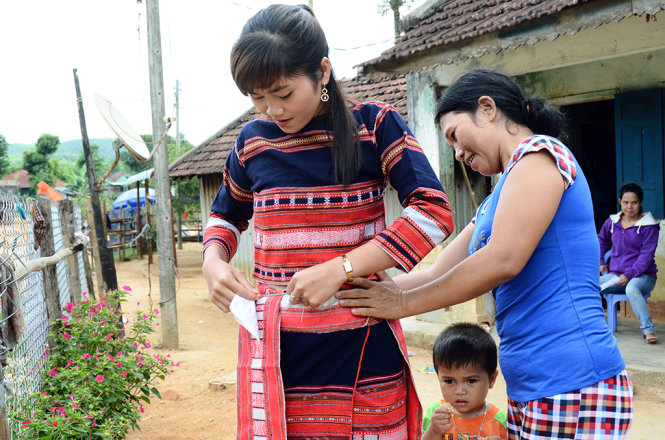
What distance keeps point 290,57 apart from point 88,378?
300 centimetres

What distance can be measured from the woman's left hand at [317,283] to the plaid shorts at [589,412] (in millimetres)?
574

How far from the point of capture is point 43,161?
115 ft

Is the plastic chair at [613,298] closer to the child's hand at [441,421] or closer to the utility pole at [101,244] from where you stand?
the child's hand at [441,421]

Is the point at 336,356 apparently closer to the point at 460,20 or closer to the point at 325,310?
the point at 325,310

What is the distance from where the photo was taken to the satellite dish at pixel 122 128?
24.7 feet

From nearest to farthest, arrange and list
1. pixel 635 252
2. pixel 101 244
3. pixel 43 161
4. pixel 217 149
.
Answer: pixel 635 252 < pixel 101 244 < pixel 217 149 < pixel 43 161

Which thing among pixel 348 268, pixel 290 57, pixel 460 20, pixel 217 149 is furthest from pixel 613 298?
pixel 217 149

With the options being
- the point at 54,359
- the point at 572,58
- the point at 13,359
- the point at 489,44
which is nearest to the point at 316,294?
the point at 13,359

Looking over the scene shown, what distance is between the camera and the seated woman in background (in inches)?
230

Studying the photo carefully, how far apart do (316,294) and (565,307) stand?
595 millimetres

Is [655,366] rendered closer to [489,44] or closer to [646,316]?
[646,316]

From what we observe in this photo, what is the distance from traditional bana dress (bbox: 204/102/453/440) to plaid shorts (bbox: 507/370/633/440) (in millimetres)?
345

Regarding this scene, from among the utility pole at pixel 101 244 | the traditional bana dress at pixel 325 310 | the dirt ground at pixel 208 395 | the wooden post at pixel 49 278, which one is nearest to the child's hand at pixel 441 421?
the traditional bana dress at pixel 325 310

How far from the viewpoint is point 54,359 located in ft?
12.6
